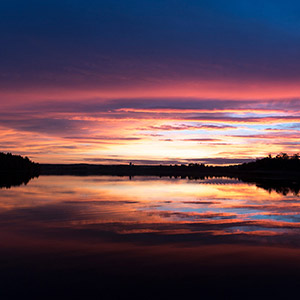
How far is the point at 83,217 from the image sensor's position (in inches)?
655

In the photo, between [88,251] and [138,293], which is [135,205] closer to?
[88,251]

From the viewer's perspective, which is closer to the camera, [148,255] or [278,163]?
[148,255]

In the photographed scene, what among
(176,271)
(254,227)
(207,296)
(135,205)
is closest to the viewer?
(207,296)

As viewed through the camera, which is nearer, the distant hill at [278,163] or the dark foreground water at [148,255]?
the dark foreground water at [148,255]

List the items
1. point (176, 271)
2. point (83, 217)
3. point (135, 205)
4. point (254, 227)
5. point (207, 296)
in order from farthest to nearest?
point (135, 205)
point (83, 217)
point (254, 227)
point (176, 271)
point (207, 296)

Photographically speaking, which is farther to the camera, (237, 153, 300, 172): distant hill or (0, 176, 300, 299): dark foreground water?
(237, 153, 300, 172): distant hill

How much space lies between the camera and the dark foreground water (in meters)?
7.71

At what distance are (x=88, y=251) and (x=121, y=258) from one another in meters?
1.23

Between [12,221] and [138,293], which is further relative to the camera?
[12,221]

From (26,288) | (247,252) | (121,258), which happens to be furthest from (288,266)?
(26,288)

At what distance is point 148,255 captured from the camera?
1011 centimetres

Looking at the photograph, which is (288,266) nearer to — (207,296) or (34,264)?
(207,296)

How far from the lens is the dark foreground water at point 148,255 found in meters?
Result: 7.71

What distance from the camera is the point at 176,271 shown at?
8805 mm
